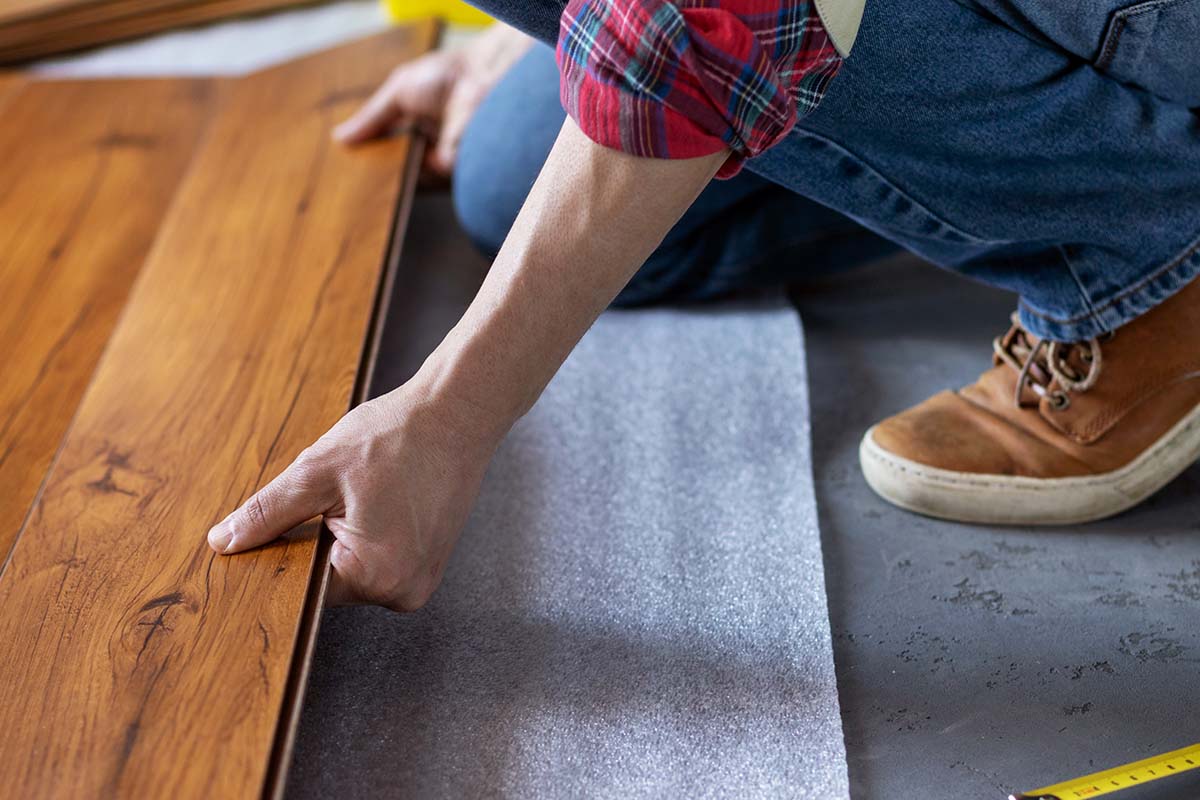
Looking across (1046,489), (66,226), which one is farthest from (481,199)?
(1046,489)

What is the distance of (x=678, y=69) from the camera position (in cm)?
67

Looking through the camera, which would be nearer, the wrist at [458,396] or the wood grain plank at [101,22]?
the wrist at [458,396]

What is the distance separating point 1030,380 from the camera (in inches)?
43.4

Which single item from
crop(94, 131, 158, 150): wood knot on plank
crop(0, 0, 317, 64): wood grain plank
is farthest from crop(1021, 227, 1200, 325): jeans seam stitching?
crop(0, 0, 317, 64): wood grain plank

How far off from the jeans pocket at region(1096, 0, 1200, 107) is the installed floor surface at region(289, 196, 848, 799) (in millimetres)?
477

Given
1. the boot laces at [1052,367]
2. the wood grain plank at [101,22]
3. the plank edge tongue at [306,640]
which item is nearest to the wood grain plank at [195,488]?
the plank edge tongue at [306,640]

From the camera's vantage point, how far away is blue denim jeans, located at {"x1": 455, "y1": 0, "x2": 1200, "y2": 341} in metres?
0.88

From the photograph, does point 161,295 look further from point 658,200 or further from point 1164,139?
point 1164,139

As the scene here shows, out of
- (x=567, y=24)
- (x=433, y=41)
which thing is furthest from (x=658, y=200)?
(x=433, y=41)

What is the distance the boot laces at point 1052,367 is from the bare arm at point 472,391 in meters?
0.52

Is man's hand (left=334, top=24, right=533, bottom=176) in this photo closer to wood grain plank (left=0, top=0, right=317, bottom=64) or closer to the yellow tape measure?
wood grain plank (left=0, top=0, right=317, bottom=64)

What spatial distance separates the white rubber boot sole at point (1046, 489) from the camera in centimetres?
107

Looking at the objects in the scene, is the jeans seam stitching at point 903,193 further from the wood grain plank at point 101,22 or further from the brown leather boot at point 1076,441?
the wood grain plank at point 101,22

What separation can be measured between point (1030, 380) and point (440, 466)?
0.63 m
